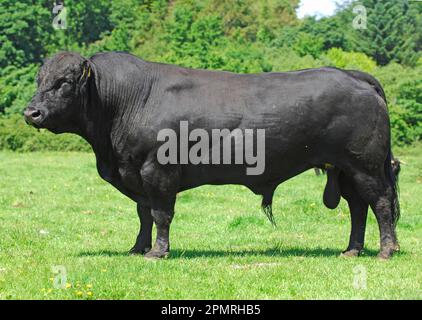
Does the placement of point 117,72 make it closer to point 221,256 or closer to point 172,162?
point 172,162

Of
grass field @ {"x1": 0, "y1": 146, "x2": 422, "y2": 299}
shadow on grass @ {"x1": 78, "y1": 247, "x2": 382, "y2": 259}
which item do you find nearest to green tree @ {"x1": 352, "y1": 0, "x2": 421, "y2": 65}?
grass field @ {"x1": 0, "y1": 146, "x2": 422, "y2": 299}

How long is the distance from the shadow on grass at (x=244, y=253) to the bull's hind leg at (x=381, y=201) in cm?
39

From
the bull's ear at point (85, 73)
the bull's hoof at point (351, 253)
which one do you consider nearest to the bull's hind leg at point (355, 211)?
the bull's hoof at point (351, 253)

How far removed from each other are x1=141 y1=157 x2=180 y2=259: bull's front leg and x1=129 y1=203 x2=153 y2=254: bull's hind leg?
1.30 feet

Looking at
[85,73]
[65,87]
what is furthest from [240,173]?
[65,87]

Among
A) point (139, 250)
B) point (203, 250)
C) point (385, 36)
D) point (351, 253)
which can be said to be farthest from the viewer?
point (385, 36)

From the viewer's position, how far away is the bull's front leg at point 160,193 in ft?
27.5

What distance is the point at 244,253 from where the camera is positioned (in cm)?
903

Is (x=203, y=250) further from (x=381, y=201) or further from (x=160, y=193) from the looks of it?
(x=381, y=201)

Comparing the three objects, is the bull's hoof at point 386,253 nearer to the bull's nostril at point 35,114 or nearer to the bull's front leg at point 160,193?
the bull's front leg at point 160,193

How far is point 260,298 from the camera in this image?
21.4 ft

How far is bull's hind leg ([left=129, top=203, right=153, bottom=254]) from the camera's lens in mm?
8981

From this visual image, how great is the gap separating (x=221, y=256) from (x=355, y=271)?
1.72 meters

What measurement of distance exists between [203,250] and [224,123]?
6.01 ft
